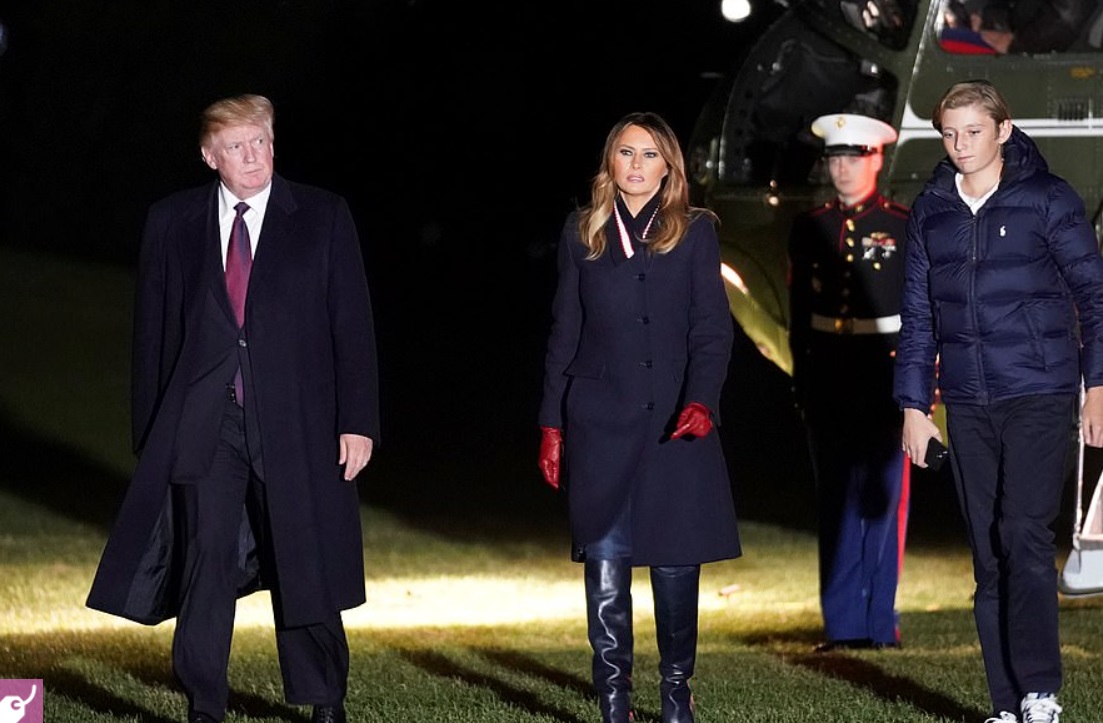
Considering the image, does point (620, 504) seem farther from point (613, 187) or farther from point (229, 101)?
point (229, 101)

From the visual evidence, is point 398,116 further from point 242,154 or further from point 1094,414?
point 1094,414

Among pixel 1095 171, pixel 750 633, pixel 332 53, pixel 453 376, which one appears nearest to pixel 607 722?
Result: pixel 750 633

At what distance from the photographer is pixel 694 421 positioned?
5516 millimetres

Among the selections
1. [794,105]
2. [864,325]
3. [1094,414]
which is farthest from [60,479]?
[1094,414]

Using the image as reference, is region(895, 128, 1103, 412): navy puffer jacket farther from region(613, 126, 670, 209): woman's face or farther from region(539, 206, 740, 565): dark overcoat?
region(613, 126, 670, 209): woman's face

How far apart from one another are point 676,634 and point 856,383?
2.41 meters

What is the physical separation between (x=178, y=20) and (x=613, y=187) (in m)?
26.8

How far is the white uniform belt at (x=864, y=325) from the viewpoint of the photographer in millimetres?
7836

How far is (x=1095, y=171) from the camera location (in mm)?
9641

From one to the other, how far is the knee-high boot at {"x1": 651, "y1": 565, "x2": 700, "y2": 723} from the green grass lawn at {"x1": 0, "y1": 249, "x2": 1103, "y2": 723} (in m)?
0.40

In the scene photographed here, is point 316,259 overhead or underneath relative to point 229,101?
underneath

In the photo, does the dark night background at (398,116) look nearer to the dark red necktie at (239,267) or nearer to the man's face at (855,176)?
the man's face at (855,176)

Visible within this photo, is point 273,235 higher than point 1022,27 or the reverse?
the reverse

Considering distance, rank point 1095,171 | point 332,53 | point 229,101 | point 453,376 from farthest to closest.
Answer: point 332,53 < point 453,376 < point 1095,171 < point 229,101
